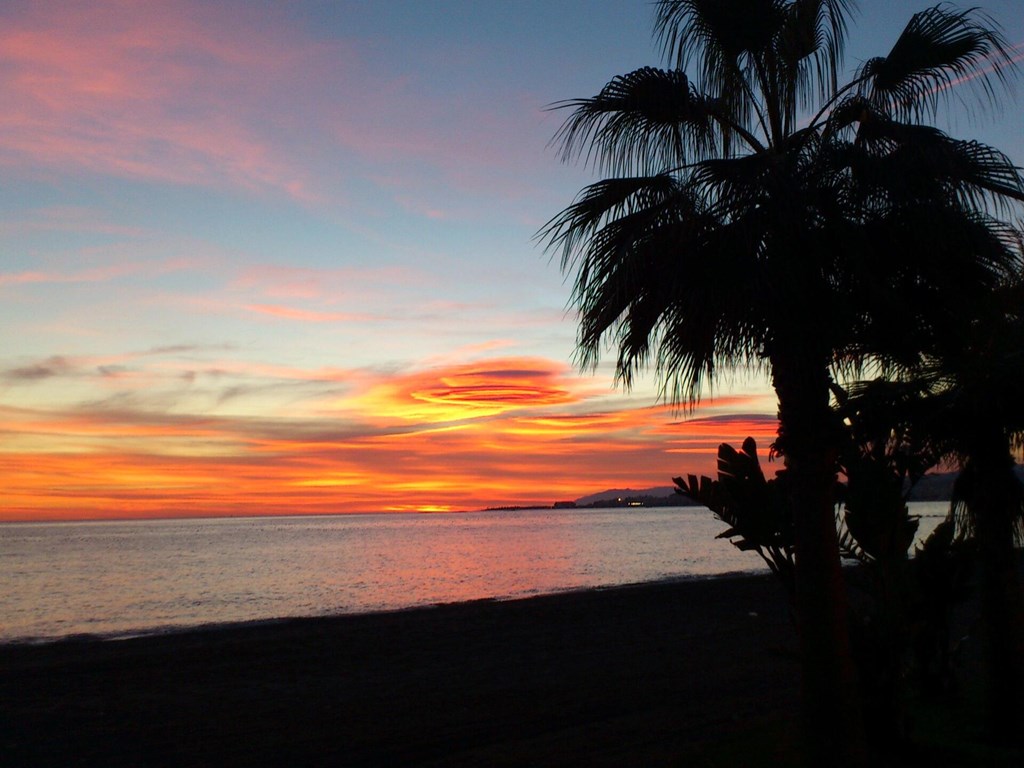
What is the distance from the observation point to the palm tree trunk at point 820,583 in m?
6.88

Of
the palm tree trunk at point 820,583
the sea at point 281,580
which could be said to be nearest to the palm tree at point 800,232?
the palm tree trunk at point 820,583

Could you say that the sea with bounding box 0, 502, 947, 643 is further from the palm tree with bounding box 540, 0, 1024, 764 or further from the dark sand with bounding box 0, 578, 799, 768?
the palm tree with bounding box 540, 0, 1024, 764

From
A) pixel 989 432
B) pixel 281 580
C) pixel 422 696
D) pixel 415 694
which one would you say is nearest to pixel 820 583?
pixel 989 432

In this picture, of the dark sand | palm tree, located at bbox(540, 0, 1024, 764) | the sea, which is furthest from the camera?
the sea

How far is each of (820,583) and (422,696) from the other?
23.2 feet

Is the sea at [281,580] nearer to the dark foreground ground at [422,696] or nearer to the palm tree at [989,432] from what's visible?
the dark foreground ground at [422,696]

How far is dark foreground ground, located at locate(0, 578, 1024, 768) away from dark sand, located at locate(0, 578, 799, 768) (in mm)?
41

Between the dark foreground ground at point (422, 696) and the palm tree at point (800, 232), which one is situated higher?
the palm tree at point (800, 232)

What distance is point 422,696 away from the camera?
486 inches

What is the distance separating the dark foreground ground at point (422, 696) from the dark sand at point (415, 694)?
0.14ft

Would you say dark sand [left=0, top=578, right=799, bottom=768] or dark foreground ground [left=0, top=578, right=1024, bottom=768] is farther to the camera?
dark sand [left=0, top=578, right=799, bottom=768]

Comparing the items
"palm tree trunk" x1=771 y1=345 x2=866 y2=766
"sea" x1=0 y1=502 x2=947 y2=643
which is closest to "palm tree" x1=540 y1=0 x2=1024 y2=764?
"palm tree trunk" x1=771 y1=345 x2=866 y2=766

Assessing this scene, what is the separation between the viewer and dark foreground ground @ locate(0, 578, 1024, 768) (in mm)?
9203

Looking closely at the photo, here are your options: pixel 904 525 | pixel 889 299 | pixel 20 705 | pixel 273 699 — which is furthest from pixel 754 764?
pixel 20 705
